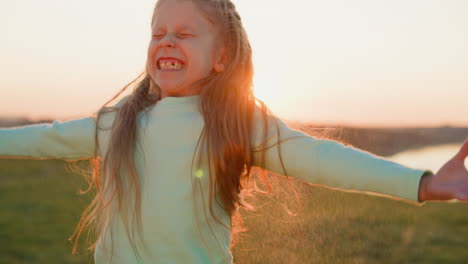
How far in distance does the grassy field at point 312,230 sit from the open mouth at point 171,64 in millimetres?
943

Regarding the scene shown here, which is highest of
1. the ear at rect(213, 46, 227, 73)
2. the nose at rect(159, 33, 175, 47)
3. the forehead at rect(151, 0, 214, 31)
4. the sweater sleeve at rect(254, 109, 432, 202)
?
the forehead at rect(151, 0, 214, 31)

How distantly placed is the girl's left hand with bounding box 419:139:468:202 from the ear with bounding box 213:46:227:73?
108 centimetres

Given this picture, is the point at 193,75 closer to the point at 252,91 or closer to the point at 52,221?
the point at 252,91

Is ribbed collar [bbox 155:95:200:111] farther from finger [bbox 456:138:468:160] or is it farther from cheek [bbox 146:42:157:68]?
finger [bbox 456:138:468:160]

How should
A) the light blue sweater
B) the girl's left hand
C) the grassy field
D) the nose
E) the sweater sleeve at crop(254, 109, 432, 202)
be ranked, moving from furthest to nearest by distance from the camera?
the grassy field
the nose
the light blue sweater
the sweater sleeve at crop(254, 109, 432, 202)
the girl's left hand

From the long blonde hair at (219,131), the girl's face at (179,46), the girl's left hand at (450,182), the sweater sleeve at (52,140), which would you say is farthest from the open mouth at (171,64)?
the girl's left hand at (450,182)

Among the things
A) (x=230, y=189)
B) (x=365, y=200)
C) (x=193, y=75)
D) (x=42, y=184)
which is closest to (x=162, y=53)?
(x=193, y=75)

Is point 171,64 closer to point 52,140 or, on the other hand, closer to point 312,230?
point 52,140

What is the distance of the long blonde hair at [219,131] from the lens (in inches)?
83.7

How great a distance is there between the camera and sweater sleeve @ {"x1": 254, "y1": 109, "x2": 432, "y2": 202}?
168 cm

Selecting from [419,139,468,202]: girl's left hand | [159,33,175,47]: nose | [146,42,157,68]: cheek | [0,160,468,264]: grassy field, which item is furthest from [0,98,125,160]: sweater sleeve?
[419,139,468,202]: girl's left hand

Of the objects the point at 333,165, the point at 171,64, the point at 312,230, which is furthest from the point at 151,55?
the point at 312,230

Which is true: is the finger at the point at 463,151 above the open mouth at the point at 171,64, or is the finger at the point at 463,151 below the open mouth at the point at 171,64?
below

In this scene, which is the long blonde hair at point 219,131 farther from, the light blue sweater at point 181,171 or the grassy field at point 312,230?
the grassy field at point 312,230
